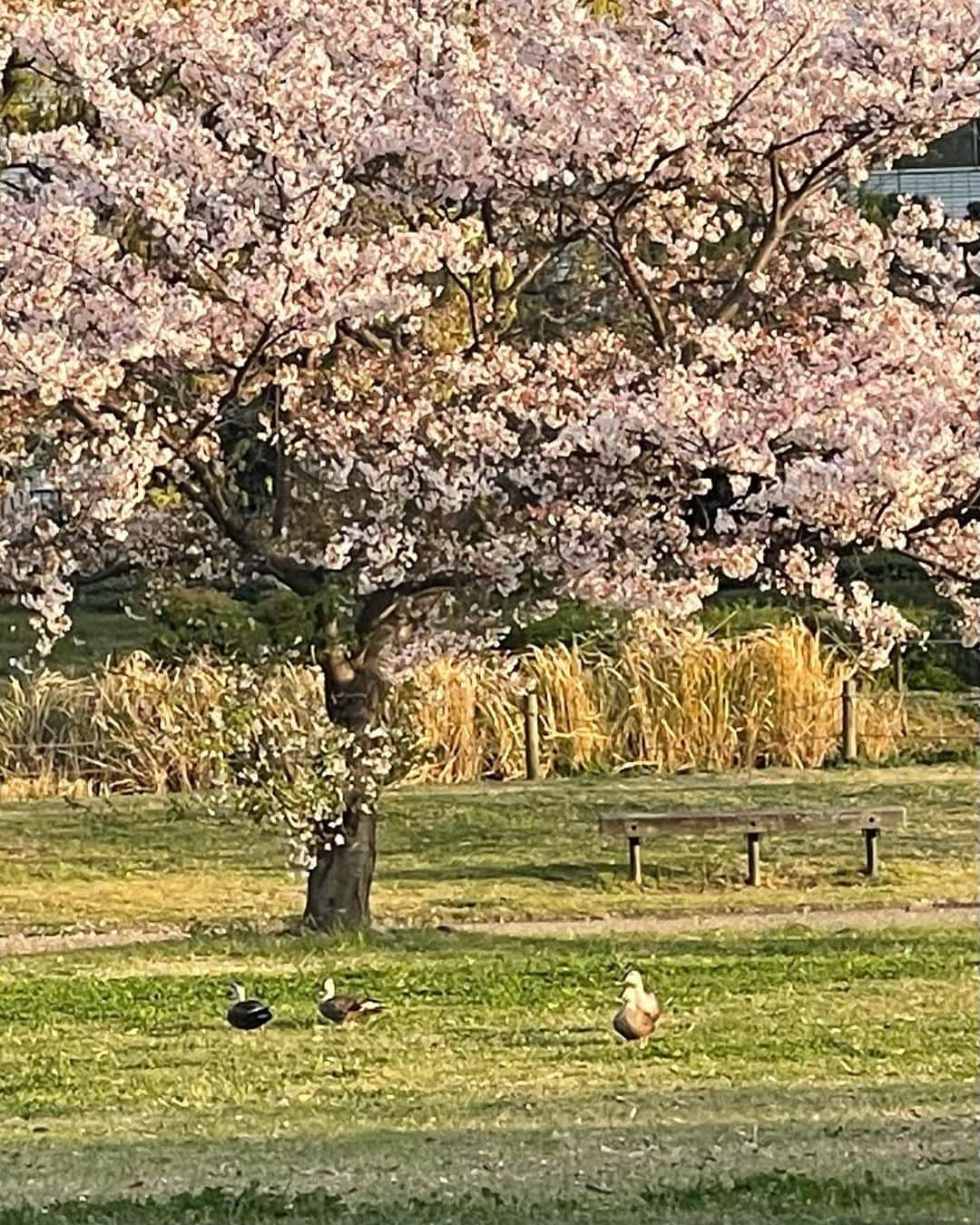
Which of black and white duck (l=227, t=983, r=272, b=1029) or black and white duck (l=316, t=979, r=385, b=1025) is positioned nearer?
black and white duck (l=227, t=983, r=272, b=1029)

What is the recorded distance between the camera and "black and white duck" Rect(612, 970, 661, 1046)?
9969 mm

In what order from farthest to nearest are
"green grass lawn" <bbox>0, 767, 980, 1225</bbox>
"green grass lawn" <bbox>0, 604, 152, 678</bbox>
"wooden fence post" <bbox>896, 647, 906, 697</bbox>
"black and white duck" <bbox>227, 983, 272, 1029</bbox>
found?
1. "green grass lawn" <bbox>0, 604, 152, 678</bbox>
2. "wooden fence post" <bbox>896, 647, 906, 697</bbox>
3. "black and white duck" <bbox>227, 983, 272, 1029</bbox>
4. "green grass lawn" <bbox>0, 767, 980, 1225</bbox>

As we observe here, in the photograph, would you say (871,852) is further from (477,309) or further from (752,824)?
(477,309)

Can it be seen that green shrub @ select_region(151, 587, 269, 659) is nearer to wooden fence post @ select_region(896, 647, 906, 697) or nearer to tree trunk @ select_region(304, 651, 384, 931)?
tree trunk @ select_region(304, 651, 384, 931)

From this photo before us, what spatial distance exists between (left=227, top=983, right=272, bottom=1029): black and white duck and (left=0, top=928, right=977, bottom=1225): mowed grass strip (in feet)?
0.27

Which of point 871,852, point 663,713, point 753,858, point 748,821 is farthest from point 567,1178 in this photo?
point 663,713

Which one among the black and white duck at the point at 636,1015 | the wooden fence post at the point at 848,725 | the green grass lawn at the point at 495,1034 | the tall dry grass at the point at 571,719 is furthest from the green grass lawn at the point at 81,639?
the black and white duck at the point at 636,1015

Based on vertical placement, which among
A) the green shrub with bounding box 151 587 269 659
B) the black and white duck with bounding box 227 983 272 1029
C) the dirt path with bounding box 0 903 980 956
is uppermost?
the green shrub with bounding box 151 587 269 659

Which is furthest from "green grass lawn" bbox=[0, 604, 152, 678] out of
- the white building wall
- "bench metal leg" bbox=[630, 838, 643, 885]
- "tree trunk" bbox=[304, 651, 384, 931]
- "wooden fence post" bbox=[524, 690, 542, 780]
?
the white building wall

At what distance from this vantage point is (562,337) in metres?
13.0

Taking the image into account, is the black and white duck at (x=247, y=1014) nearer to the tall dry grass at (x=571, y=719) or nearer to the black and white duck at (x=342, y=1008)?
the black and white duck at (x=342, y=1008)

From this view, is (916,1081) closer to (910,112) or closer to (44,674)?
(910,112)

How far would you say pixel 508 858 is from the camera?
16906 millimetres

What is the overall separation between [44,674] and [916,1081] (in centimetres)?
1106
